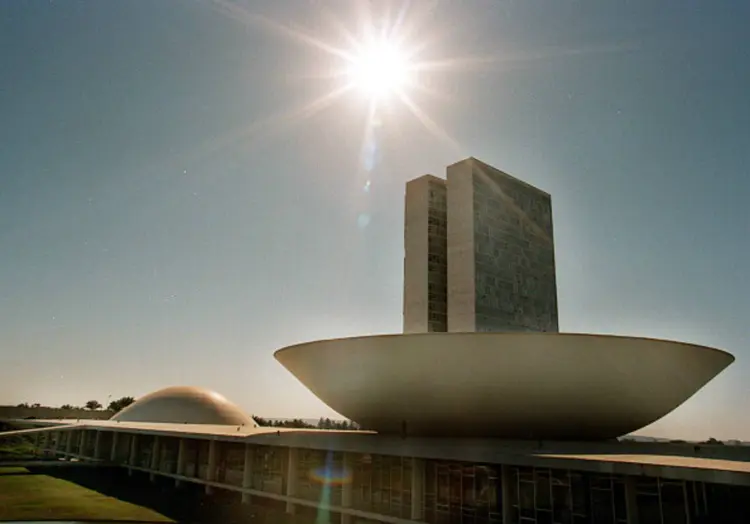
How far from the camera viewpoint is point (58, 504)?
2236 centimetres

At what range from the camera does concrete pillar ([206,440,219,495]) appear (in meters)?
26.3

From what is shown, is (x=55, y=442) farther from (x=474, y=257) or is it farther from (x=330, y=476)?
(x=474, y=257)

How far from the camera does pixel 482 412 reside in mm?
17000

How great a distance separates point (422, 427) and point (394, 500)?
2602 millimetres

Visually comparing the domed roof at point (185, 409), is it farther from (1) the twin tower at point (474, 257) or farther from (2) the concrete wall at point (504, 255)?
(2) the concrete wall at point (504, 255)

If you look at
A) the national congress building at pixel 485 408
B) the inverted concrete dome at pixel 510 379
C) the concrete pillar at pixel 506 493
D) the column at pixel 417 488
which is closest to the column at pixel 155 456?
the national congress building at pixel 485 408

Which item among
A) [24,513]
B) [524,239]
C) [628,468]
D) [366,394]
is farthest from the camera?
[524,239]

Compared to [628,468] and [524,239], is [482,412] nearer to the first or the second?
[628,468]

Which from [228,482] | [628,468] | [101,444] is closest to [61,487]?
[228,482]

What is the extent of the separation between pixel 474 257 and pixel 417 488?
9.00 metres

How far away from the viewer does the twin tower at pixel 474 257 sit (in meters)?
22.6

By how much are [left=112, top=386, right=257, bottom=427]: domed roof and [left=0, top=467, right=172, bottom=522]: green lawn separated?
17.4 metres

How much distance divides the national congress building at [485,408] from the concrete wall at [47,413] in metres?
46.9

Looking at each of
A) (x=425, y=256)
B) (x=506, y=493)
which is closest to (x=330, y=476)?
(x=506, y=493)
